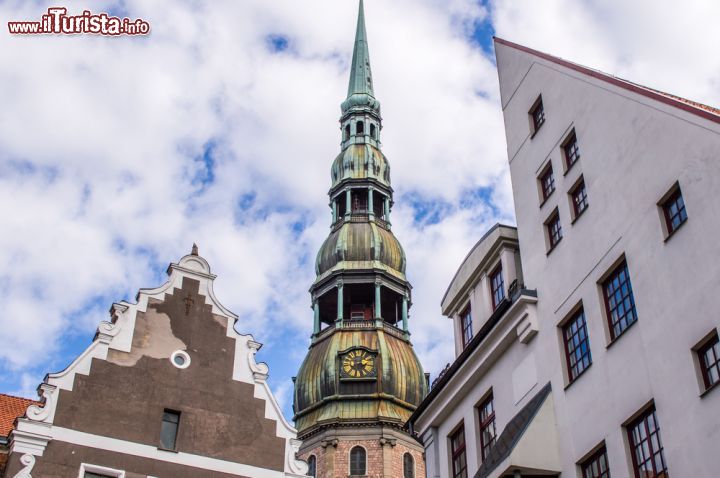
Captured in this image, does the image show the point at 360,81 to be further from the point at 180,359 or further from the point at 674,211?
the point at 674,211

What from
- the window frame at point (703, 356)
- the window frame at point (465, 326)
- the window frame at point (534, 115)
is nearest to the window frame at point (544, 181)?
the window frame at point (534, 115)

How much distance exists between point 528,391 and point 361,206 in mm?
48716

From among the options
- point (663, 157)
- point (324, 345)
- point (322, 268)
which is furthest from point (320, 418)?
point (663, 157)

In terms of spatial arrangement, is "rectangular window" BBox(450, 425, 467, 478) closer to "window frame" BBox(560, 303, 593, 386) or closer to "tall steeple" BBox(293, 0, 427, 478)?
"window frame" BBox(560, 303, 593, 386)

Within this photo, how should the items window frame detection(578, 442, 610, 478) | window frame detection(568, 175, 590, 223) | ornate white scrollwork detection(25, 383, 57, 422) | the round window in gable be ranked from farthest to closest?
the round window in gable < ornate white scrollwork detection(25, 383, 57, 422) < window frame detection(568, 175, 590, 223) < window frame detection(578, 442, 610, 478)

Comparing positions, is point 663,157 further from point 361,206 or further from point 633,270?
point 361,206

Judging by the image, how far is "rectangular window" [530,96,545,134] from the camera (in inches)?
806

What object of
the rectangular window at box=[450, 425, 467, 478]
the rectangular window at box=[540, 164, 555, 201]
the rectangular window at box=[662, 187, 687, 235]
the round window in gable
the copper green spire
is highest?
the copper green spire

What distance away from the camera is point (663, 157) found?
1514 cm

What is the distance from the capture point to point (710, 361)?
1321 cm

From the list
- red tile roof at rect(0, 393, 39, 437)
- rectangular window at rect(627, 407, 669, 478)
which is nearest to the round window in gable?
red tile roof at rect(0, 393, 39, 437)

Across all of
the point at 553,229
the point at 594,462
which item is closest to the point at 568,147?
the point at 553,229

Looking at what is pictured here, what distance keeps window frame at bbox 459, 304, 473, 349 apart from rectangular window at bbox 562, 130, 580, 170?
15.9 feet

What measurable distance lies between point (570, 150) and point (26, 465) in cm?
1308
